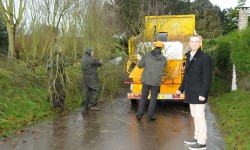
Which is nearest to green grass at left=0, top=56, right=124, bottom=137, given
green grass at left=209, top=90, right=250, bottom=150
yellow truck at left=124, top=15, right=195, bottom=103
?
yellow truck at left=124, top=15, right=195, bottom=103

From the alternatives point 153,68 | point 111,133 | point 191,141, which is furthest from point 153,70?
point 191,141

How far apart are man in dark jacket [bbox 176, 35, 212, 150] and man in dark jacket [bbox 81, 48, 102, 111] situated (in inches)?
160

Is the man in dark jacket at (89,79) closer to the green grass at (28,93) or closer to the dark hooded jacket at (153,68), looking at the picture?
the green grass at (28,93)

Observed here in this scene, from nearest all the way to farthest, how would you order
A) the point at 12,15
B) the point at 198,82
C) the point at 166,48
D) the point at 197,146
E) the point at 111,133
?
the point at 198,82
the point at 197,146
the point at 111,133
the point at 166,48
the point at 12,15

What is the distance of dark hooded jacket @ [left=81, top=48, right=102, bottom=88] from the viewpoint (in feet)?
30.8

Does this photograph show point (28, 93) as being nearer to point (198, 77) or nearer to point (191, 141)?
point (191, 141)

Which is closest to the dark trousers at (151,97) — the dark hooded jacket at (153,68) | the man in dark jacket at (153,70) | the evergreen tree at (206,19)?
the man in dark jacket at (153,70)

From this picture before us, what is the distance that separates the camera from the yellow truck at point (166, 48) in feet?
31.3

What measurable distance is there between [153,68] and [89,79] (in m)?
2.25

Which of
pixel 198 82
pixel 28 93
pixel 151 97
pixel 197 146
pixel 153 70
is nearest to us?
pixel 198 82

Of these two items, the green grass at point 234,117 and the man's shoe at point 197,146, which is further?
the green grass at point 234,117

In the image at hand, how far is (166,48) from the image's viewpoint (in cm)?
1009

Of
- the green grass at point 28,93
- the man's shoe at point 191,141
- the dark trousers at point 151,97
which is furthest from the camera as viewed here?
the dark trousers at point 151,97

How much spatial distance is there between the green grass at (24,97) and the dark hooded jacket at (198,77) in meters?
4.00
